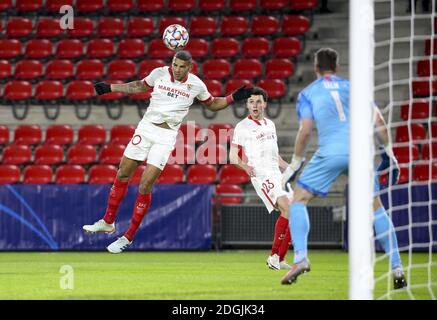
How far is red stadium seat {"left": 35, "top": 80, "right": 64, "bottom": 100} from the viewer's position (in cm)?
1870

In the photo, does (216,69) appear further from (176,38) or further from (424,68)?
(176,38)

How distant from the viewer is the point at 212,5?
20016mm

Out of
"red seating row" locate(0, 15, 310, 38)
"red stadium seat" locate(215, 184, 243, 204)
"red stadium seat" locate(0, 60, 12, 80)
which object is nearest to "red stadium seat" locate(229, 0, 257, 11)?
"red seating row" locate(0, 15, 310, 38)

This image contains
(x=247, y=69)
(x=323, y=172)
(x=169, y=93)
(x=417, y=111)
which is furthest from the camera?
(x=247, y=69)

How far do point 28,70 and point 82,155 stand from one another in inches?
119

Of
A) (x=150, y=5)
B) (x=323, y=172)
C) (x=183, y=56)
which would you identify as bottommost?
(x=323, y=172)

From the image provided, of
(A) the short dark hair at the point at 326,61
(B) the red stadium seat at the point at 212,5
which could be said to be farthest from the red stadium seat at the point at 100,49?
(A) the short dark hair at the point at 326,61

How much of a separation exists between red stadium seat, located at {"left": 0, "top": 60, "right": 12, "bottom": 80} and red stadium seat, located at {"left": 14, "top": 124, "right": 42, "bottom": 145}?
1.86 meters

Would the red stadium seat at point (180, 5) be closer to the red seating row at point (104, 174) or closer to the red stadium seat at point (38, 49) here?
the red stadium seat at point (38, 49)

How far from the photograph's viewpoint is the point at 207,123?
17828 mm

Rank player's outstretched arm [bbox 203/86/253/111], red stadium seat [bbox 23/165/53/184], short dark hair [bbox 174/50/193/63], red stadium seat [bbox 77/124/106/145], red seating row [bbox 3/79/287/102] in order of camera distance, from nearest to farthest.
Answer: player's outstretched arm [bbox 203/86/253/111] < short dark hair [bbox 174/50/193/63] < red stadium seat [bbox 23/165/53/184] < red stadium seat [bbox 77/124/106/145] < red seating row [bbox 3/79/287/102]

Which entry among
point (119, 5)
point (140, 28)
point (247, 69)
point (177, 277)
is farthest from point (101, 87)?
point (119, 5)

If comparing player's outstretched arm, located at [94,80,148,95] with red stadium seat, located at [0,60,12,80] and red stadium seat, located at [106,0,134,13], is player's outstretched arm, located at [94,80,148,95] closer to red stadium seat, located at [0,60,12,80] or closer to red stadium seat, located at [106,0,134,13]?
red stadium seat, located at [0,60,12,80]

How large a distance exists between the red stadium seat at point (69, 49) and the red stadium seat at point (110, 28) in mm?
598
